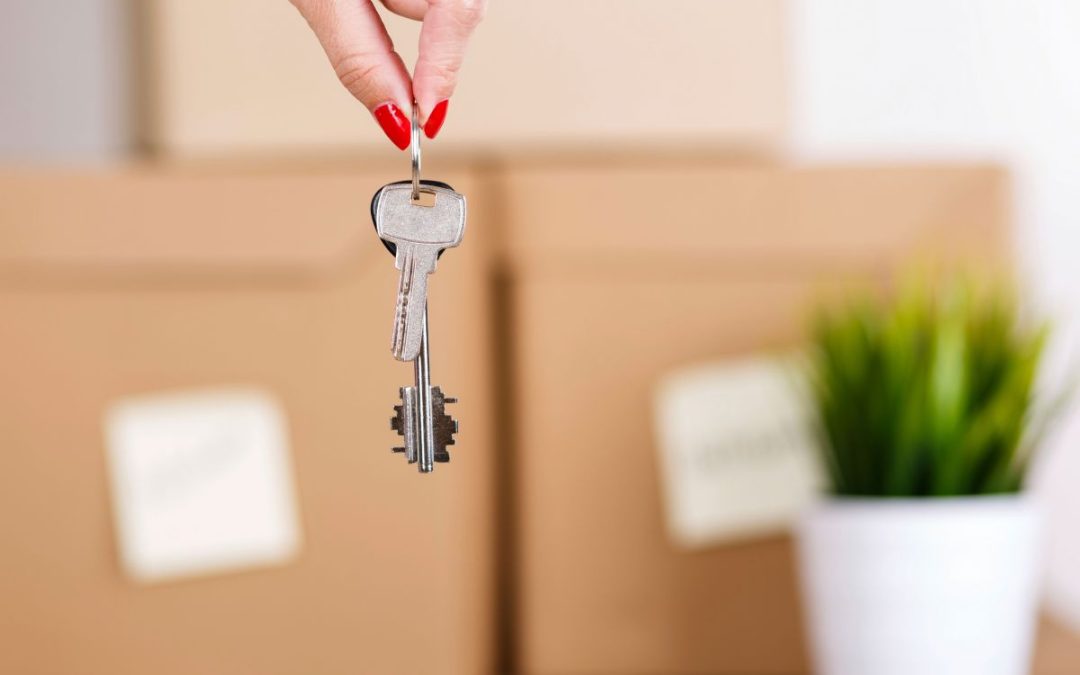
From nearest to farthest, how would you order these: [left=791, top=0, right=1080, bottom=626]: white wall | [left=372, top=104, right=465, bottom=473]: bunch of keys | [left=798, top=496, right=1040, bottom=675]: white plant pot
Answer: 1. [left=372, top=104, right=465, bottom=473]: bunch of keys
2. [left=798, top=496, right=1040, bottom=675]: white plant pot
3. [left=791, top=0, right=1080, bottom=626]: white wall

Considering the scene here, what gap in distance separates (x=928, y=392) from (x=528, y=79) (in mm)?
217

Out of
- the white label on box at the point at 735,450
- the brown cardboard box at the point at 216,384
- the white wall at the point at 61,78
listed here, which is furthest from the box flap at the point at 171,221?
the white wall at the point at 61,78

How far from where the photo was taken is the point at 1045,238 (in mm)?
752

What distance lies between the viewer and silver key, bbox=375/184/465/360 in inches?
12.2

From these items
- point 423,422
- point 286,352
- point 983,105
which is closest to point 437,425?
point 423,422

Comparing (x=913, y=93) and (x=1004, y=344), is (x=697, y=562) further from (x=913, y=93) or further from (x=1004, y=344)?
(x=913, y=93)

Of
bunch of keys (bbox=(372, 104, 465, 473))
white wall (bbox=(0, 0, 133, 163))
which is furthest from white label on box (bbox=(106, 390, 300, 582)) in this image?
white wall (bbox=(0, 0, 133, 163))

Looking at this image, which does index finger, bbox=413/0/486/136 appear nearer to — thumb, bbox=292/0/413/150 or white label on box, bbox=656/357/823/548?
thumb, bbox=292/0/413/150

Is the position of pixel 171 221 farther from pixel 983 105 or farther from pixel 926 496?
pixel 983 105

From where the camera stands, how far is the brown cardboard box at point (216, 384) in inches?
19.8

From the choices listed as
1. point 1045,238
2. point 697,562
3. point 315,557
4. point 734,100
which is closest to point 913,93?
point 1045,238

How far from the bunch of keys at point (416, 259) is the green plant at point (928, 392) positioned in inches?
9.6

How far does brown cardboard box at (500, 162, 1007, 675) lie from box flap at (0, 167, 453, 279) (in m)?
0.08

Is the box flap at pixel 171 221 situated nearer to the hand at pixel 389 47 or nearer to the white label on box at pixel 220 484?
the white label on box at pixel 220 484
